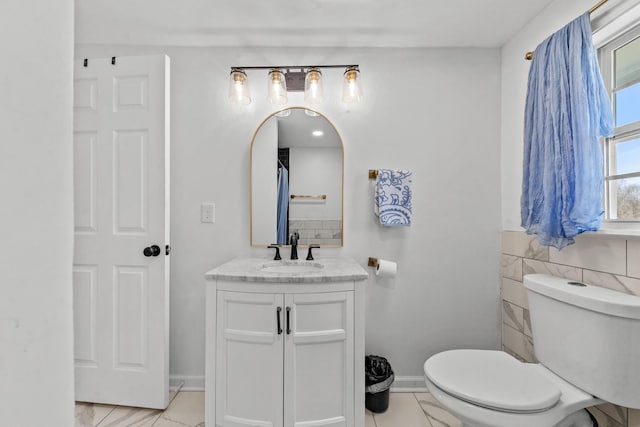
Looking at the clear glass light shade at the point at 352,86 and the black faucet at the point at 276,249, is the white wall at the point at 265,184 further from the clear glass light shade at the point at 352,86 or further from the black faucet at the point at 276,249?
the clear glass light shade at the point at 352,86

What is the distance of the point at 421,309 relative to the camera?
2.09 m

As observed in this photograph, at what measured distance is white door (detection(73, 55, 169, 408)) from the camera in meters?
1.84

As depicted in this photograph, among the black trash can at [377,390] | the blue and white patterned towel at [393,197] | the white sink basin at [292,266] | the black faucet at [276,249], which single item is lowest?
the black trash can at [377,390]

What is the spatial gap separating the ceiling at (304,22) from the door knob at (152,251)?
1.30m

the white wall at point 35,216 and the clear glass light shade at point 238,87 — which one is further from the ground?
the clear glass light shade at point 238,87

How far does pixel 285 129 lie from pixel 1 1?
1.93 meters

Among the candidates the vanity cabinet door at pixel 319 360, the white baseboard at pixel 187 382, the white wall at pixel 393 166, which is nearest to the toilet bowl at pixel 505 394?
the vanity cabinet door at pixel 319 360

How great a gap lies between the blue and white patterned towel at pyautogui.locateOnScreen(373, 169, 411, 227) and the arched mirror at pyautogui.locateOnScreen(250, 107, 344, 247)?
0.26 metres

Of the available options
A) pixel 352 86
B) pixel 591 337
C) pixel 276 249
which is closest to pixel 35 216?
pixel 591 337

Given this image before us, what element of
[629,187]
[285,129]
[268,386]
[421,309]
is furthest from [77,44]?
[629,187]

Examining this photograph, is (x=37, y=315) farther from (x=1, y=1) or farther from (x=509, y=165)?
(x=509, y=165)

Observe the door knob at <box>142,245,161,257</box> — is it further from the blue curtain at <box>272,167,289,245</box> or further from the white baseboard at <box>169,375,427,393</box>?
the white baseboard at <box>169,375,427,393</box>

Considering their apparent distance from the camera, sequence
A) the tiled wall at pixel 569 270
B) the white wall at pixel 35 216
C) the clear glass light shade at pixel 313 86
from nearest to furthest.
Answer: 1. the white wall at pixel 35 216
2. the tiled wall at pixel 569 270
3. the clear glass light shade at pixel 313 86

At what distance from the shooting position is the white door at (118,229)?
1.84 m
